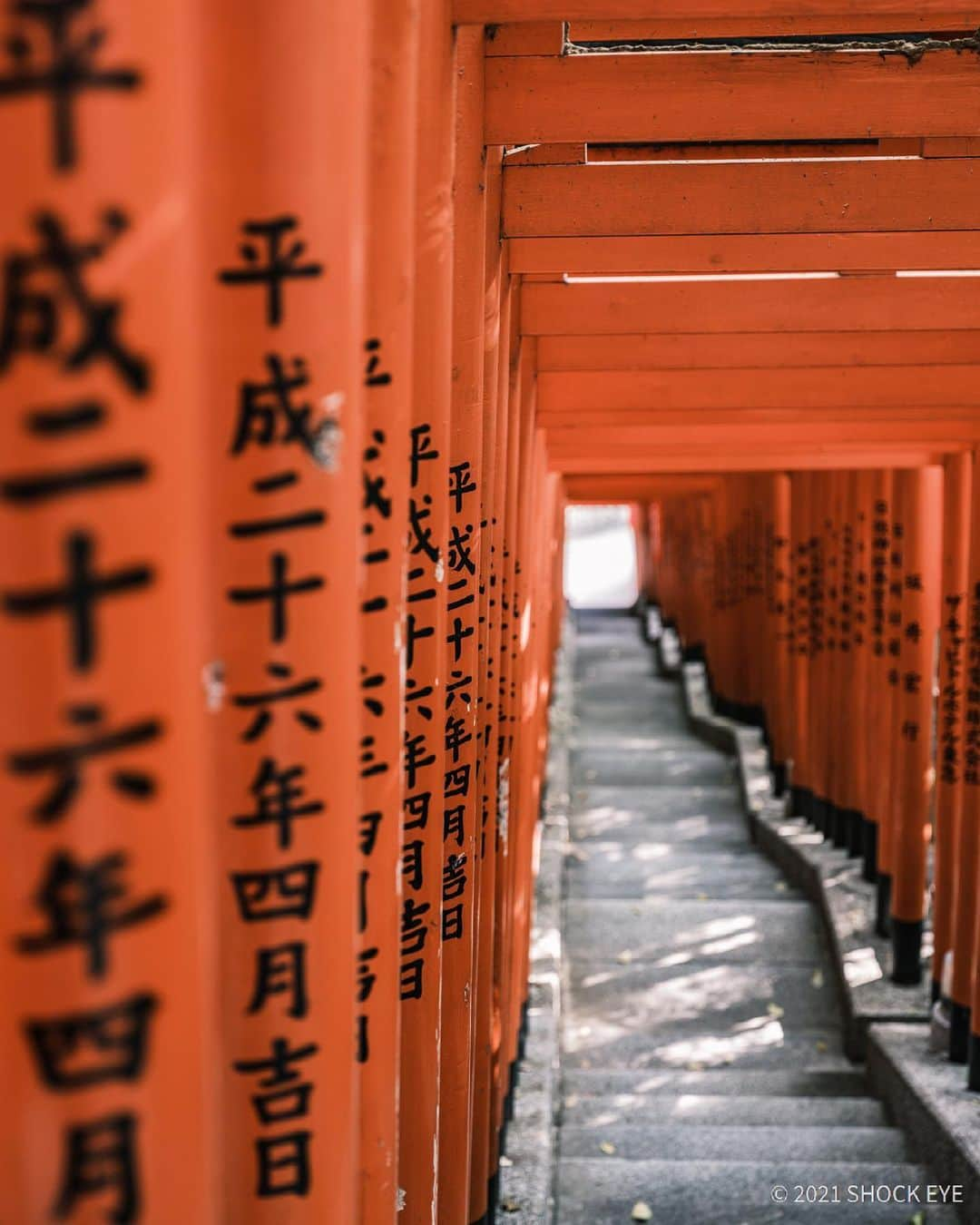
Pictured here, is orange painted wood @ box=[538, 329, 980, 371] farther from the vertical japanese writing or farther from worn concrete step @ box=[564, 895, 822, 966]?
worn concrete step @ box=[564, 895, 822, 966]

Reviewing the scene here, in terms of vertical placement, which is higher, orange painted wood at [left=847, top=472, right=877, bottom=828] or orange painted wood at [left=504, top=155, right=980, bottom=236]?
orange painted wood at [left=504, top=155, right=980, bottom=236]

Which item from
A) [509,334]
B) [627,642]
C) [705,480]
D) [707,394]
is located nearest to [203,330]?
[509,334]

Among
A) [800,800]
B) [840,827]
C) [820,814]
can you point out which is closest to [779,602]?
[800,800]

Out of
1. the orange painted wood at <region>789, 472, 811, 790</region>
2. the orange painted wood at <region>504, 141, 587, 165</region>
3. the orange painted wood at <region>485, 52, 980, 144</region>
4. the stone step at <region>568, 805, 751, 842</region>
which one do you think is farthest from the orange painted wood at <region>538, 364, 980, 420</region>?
the stone step at <region>568, 805, 751, 842</region>

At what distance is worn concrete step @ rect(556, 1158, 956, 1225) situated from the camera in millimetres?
7172

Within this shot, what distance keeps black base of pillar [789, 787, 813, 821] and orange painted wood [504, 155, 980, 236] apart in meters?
10.3

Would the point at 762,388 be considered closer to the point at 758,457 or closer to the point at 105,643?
the point at 758,457

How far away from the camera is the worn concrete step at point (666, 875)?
1395cm

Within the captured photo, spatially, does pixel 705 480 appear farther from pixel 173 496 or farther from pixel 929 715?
pixel 173 496

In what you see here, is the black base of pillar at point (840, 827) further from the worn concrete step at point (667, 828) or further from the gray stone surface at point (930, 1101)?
the gray stone surface at point (930, 1101)

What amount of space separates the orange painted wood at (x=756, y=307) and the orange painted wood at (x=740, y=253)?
0.72m

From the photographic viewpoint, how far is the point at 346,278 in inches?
67.2

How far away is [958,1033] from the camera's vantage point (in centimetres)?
843

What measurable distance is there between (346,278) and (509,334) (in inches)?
161
